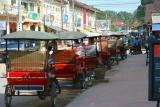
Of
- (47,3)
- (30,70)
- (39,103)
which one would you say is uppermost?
(47,3)

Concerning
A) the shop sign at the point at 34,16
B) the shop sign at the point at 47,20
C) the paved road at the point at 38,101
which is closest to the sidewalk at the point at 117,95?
the paved road at the point at 38,101

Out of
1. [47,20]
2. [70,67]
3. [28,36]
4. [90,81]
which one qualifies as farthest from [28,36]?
[47,20]

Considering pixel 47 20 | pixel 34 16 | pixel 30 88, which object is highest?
pixel 34 16

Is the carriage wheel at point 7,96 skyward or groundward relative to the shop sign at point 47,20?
groundward

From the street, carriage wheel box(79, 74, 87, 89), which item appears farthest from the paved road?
carriage wheel box(79, 74, 87, 89)

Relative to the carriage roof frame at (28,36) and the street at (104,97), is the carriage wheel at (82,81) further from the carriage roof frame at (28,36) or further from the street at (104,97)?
the carriage roof frame at (28,36)

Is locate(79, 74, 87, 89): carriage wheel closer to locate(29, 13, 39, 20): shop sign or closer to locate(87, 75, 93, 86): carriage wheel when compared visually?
locate(87, 75, 93, 86): carriage wheel

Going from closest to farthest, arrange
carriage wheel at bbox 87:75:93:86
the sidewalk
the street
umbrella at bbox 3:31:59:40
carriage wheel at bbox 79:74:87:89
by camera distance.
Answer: the sidewalk
the street
umbrella at bbox 3:31:59:40
carriage wheel at bbox 79:74:87:89
carriage wheel at bbox 87:75:93:86

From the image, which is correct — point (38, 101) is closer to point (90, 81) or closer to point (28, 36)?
point (28, 36)

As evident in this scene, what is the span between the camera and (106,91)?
17203 millimetres

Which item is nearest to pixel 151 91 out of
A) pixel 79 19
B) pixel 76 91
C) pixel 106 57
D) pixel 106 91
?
pixel 106 91

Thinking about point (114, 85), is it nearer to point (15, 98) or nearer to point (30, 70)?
point (15, 98)

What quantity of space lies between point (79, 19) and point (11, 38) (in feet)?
307

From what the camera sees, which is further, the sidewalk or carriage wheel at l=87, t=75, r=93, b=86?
carriage wheel at l=87, t=75, r=93, b=86
